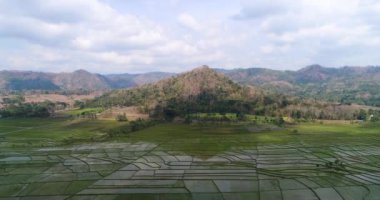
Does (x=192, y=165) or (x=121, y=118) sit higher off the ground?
(x=121, y=118)

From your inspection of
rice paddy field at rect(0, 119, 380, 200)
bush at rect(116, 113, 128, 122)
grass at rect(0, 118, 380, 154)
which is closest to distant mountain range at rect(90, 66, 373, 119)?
bush at rect(116, 113, 128, 122)

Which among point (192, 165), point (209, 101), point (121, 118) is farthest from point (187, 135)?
point (209, 101)

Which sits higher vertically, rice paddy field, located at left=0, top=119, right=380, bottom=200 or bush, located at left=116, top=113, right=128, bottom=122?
bush, located at left=116, top=113, right=128, bottom=122

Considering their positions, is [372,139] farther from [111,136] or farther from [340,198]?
[111,136]

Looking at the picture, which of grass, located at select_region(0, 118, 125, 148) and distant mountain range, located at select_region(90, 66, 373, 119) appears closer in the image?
grass, located at select_region(0, 118, 125, 148)

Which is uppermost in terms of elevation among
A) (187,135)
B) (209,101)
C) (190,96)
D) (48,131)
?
(190,96)

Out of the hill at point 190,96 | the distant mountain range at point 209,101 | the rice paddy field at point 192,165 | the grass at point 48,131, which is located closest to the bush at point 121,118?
the grass at point 48,131

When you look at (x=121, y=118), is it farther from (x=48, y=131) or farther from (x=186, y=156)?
(x=186, y=156)

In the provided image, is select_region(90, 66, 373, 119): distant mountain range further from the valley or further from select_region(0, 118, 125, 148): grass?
select_region(0, 118, 125, 148): grass

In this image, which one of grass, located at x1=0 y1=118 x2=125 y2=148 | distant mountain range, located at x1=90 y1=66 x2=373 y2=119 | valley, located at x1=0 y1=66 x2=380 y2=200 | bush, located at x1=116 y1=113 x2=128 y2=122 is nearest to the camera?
valley, located at x1=0 y1=66 x2=380 y2=200
